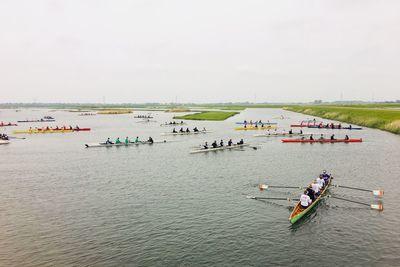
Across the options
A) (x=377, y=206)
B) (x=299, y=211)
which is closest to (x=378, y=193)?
(x=377, y=206)

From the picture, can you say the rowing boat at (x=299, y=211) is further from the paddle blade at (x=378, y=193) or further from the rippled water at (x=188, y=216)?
the paddle blade at (x=378, y=193)

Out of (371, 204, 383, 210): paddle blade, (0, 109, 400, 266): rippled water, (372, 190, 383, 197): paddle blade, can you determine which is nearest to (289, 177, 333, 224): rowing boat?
(0, 109, 400, 266): rippled water

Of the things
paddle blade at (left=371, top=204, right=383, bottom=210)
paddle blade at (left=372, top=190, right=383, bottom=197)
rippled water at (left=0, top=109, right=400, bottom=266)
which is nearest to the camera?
rippled water at (left=0, top=109, right=400, bottom=266)

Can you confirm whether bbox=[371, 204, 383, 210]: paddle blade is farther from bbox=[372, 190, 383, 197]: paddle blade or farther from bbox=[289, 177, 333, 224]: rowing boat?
bbox=[289, 177, 333, 224]: rowing boat

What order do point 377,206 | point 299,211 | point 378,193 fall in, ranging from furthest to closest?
point 378,193 < point 377,206 < point 299,211

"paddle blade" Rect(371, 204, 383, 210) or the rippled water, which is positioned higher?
"paddle blade" Rect(371, 204, 383, 210)

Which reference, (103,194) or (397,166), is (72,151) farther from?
(397,166)

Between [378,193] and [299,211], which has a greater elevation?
[378,193]

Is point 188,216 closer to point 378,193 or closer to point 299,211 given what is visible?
point 299,211
